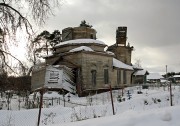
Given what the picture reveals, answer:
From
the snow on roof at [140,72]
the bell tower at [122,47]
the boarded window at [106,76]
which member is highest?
the bell tower at [122,47]

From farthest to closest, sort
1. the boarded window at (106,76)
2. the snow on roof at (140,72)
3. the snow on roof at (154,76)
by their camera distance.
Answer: the snow on roof at (154,76) → the snow on roof at (140,72) → the boarded window at (106,76)

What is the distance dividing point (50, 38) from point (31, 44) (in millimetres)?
46510

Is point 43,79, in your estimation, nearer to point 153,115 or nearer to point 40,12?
point 40,12

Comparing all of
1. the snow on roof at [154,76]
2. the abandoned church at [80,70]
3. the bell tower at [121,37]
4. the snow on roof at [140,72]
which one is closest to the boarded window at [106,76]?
the abandoned church at [80,70]

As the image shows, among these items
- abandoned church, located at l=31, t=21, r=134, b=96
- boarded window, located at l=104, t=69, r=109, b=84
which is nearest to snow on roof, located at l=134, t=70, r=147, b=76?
abandoned church, located at l=31, t=21, r=134, b=96

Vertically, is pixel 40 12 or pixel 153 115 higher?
pixel 40 12

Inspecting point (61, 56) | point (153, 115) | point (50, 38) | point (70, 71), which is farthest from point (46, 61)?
→ point (153, 115)

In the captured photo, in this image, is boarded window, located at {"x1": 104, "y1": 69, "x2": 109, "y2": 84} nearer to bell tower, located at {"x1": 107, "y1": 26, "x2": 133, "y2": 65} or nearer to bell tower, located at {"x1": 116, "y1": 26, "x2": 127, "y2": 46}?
bell tower, located at {"x1": 107, "y1": 26, "x2": 133, "y2": 65}

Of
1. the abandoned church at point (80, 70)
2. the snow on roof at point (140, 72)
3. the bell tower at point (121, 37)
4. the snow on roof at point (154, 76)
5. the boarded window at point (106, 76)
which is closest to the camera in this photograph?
the abandoned church at point (80, 70)

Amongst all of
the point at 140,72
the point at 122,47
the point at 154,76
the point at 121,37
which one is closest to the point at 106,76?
the point at 122,47

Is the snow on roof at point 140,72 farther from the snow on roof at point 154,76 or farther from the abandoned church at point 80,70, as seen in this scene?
the snow on roof at point 154,76

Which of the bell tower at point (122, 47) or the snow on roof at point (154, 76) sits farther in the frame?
the snow on roof at point (154, 76)

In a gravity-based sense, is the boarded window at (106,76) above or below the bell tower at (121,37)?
below

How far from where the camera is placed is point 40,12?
9711 mm
